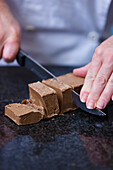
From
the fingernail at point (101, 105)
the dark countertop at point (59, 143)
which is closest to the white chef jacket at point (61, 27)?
the dark countertop at point (59, 143)

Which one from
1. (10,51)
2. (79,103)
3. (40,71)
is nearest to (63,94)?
(79,103)

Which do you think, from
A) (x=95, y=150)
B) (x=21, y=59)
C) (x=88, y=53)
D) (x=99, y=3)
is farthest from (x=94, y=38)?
(x=95, y=150)

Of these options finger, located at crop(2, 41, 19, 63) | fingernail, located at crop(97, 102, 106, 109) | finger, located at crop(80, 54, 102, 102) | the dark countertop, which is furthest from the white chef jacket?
fingernail, located at crop(97, 102, 106, 109)

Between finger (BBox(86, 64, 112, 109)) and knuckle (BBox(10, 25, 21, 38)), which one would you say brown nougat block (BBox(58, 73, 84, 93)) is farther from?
knuckle (BBox(10, 25, 21, 38))

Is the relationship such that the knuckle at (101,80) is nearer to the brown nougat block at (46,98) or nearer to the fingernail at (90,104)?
the fingernail at (90,104)

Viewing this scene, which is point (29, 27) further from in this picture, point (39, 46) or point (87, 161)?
point (87, 161)
